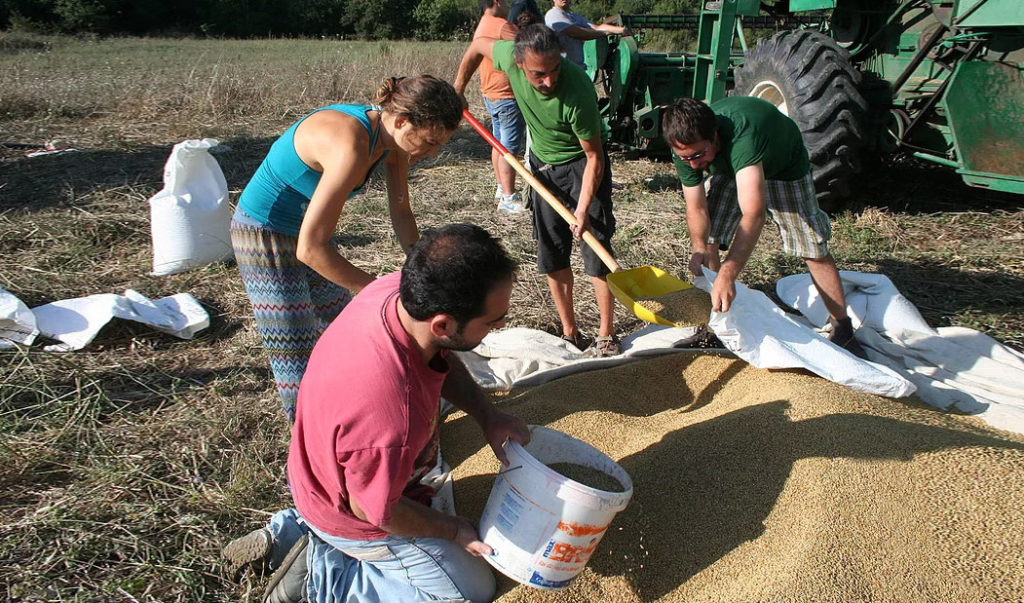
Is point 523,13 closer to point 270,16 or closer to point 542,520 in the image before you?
point 542,520

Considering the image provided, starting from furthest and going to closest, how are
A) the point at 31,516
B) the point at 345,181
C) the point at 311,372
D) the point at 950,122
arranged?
1. the point at 950,122
2. the point at 31,516
3. the point at 345,181
4. the point at 311,372

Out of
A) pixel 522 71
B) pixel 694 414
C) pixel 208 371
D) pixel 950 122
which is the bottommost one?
pixel 208 371

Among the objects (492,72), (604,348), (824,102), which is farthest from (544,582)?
(492,72)

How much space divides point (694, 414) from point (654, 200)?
3148 millimetres

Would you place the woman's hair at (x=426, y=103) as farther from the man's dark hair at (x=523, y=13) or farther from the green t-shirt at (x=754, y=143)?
the man's dark hair at (x=523, y=13)

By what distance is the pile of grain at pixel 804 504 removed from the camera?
5.23 ft

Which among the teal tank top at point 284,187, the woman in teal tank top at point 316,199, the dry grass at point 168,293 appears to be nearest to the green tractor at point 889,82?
the dry grass at point 168,293

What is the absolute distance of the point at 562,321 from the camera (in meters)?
3.14

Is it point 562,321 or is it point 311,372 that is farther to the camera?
point 562,321

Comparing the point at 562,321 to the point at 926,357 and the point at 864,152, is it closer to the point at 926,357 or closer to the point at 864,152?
the point at 926,357

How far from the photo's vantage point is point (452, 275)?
1.29m

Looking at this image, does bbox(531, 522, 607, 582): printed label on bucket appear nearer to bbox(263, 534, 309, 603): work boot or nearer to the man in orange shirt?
bbox(263, 534, 309, 603): work boot

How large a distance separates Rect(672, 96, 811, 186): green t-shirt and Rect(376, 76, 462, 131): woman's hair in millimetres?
1148

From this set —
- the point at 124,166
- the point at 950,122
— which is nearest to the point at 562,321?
the point at 950,122
